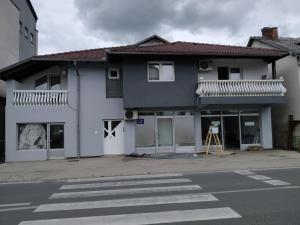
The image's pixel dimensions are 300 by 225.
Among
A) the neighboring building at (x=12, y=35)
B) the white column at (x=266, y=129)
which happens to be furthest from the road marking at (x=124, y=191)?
the neighboring building at (x=12, y=35)

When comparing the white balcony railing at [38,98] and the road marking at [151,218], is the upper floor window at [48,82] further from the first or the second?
the road marking at [151,218]

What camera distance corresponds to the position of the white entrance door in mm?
19328

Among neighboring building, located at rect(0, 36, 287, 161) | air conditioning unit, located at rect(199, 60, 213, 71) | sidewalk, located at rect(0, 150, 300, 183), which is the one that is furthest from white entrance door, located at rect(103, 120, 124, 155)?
air conditioning unit, located at rect(199, 60, 213, 71)

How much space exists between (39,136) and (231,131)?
11197 mm

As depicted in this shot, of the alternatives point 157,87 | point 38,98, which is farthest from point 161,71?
point 38,98

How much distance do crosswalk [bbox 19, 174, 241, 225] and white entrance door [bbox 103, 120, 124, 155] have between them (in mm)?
8190

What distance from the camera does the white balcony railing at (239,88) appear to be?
1858 centimetres

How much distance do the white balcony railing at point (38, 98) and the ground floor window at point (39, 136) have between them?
1.18 meters

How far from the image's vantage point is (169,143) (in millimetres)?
19484

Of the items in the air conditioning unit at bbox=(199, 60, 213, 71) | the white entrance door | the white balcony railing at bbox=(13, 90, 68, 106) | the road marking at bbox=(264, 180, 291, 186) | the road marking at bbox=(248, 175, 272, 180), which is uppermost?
the air conditioning unit at bbox=(199, 60, 213, 71)

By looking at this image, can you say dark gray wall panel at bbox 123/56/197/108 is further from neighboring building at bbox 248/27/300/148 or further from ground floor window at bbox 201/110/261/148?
neighboring building at bbox 248/27/300/148

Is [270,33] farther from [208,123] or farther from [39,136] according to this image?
[39,136]

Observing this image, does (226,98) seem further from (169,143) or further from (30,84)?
(30,84)

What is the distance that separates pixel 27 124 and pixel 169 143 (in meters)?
8.05
